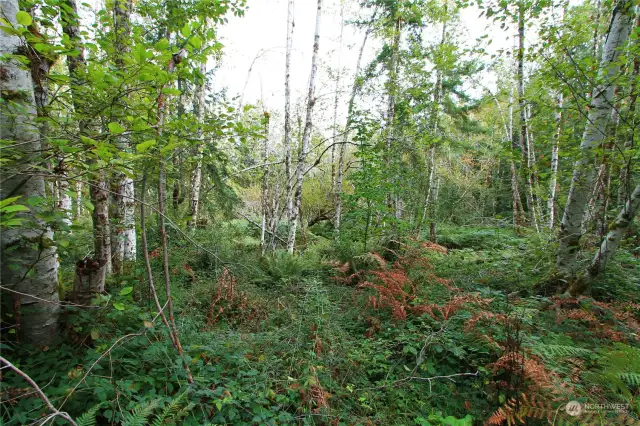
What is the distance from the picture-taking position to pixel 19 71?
1.81 m

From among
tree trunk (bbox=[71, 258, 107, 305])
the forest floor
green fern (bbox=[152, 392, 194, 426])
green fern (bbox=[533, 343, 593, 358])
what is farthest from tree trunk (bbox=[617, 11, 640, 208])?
tree trunk (bbox=[71, 258, 107, 305])

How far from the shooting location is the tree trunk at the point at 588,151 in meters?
3.76

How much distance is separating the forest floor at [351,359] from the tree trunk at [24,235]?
0.15 m

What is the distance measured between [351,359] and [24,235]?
9.11 feet

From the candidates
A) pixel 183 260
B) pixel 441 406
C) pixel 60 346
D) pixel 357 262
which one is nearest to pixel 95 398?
pixel 60 346

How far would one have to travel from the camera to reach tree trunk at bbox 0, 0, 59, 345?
65.3 inches

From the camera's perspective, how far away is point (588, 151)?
152 inches

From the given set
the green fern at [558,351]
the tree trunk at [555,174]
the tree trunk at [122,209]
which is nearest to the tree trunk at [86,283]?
the tree trunk at [122,209]

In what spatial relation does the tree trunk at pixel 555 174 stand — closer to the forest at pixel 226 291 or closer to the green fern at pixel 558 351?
the forest at pixel 226 291

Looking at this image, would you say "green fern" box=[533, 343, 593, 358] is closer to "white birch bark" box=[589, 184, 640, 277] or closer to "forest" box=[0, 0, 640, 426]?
"forest" box=[0, 0, 640, 426]

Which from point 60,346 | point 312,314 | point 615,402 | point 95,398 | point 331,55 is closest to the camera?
point 95,398

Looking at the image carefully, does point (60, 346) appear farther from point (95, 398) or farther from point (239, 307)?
point (239, 307)

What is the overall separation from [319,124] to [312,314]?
14425 mm

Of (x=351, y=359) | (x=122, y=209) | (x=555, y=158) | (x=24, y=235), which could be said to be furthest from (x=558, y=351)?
(x=555, y=158)
